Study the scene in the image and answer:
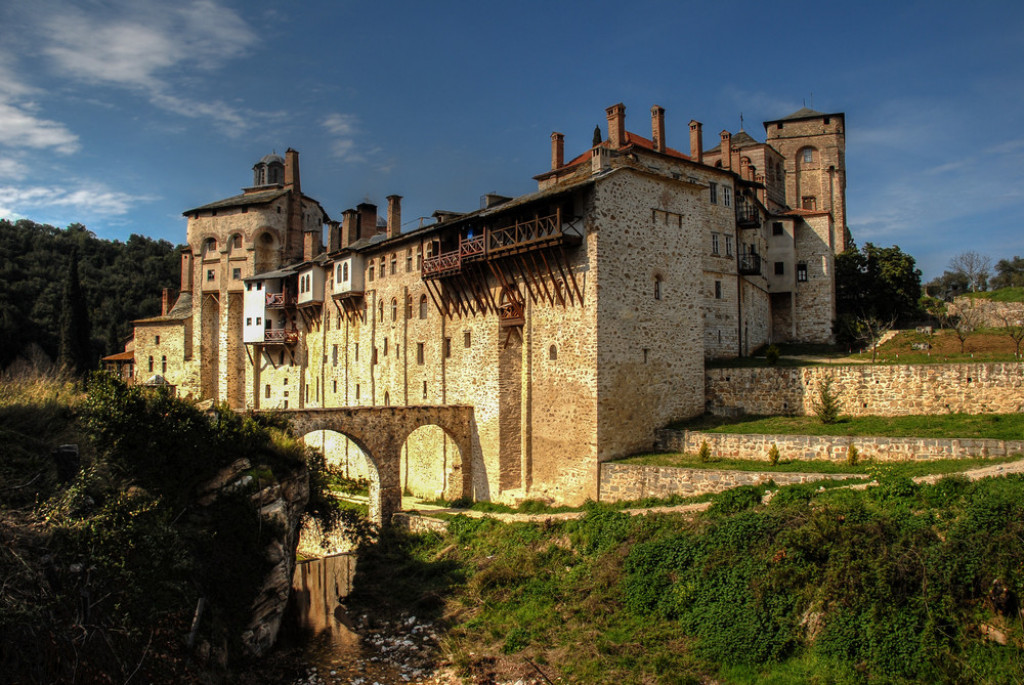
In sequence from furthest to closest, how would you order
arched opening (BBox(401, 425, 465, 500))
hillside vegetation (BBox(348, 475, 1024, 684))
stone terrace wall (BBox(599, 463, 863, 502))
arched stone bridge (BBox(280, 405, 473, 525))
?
arched opening (BBox(401, 425, 465, 500))
arched stone bridge (BBox(280, 405, 473, 525))
stone terrace wall (BBox(599, 463, 863, 502))
hillside vegetation (BBox(348, 475, 1024, 684))

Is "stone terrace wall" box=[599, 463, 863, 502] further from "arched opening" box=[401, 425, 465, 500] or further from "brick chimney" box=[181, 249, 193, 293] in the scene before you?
"brick chimney" box=[181, 249, 193, 293]

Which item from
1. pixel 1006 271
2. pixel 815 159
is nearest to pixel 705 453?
pixel 815 159

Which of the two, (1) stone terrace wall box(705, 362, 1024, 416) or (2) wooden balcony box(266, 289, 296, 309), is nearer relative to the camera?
(1) stone terrace wall box(705, 362, 1024, 416)

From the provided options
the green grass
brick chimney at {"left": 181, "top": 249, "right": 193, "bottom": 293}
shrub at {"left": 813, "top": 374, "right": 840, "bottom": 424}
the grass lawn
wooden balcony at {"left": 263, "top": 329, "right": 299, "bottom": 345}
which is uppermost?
brick chimney at {"left": 181, "top": 249, "right": 193, "bottom": 293}

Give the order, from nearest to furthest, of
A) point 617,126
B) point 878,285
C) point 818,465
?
point 818,465 < point 617,126 < point 878,285

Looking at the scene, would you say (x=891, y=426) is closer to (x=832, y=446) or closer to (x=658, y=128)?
(x=832, y=446)

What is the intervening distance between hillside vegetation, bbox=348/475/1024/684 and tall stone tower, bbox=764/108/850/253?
3158 cm

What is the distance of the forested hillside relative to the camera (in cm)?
5212

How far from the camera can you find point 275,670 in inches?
649

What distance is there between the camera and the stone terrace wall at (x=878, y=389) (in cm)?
2002

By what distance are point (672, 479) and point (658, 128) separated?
17225 millimetres

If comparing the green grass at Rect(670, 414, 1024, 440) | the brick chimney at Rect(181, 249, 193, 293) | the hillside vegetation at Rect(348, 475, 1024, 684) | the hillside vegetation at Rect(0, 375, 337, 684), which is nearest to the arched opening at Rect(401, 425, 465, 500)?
the hillside vegetation at Rect(348, 475, 1024, 684)

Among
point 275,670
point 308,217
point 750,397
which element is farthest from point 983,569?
point 308,217

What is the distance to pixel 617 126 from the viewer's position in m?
28.6
